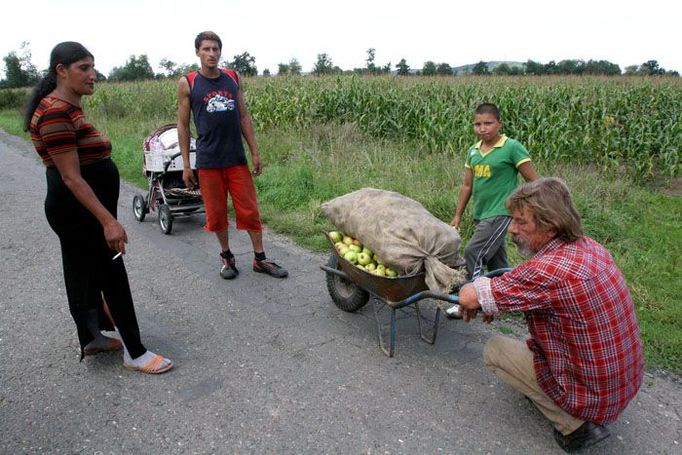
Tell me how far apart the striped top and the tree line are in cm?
1605

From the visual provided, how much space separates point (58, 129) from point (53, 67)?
403 mm

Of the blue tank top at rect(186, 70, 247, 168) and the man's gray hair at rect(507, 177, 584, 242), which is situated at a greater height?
the blue tank top at rect(186, 70, 247, 168)

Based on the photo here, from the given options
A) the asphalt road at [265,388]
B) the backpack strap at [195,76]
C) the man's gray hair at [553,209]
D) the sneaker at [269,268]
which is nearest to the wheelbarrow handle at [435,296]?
the asphalt road at [265,388]

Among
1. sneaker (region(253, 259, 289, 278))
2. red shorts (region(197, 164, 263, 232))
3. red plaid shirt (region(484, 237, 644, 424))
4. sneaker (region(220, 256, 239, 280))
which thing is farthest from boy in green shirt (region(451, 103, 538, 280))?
sneaker (region(220, 256, 239, 280))

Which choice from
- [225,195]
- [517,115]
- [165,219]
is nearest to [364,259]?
[225,195]

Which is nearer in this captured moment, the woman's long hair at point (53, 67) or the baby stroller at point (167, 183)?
the woman's long hair at point (53, 67)

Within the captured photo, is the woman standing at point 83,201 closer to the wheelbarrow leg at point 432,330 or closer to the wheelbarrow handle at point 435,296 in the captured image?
the wheelbarrow handle at point 435,296

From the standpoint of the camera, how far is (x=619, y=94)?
11992mm

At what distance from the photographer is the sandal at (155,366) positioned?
11.6ft

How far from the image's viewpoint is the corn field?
9422mm

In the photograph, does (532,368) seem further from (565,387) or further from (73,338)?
(73,338)

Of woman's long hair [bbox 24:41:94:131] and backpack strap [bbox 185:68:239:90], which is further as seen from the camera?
backpack strap [bbox 185:68:239:90]

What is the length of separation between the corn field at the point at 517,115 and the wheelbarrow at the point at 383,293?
609 centimetres

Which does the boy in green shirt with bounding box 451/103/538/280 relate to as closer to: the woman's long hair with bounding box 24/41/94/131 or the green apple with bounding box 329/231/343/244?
the green apple with bounding box 329/231/343/244
